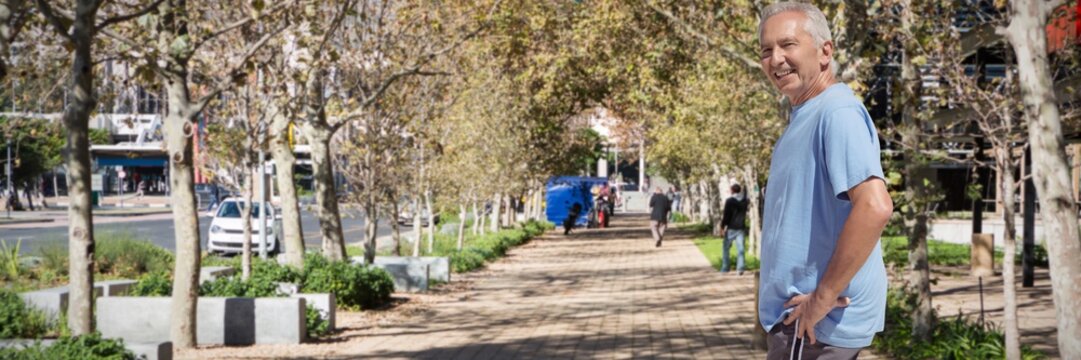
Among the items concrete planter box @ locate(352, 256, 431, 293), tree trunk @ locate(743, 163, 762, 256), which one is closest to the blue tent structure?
tree trunk @ locate(743, 163, 762, 256)

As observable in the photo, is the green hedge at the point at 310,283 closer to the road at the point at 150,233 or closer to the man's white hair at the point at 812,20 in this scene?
the man's white hair at the point at 812,20

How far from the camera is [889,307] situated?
48.4ft

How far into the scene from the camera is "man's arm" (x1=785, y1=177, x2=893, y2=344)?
2.85 metres

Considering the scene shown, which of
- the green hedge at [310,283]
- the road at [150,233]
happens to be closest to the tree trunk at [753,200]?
the road at [150,233]

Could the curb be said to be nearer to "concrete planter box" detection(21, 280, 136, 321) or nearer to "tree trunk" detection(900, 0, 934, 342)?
"concrete planter box" detection(21, 280, 136, 321)

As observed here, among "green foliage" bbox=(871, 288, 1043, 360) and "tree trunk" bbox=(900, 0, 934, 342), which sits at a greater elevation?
"tree trunk" bbox=(900, 0, 934, 342)

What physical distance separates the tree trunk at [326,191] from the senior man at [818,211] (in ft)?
54.5

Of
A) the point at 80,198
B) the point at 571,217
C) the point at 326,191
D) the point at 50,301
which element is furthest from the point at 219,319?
the point at 571,217

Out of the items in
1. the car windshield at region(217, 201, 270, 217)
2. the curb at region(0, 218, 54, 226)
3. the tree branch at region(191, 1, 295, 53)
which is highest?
the tree branch at region(191, 1, 295, 53)

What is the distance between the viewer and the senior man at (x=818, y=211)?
2879mm

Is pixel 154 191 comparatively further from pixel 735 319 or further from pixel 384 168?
pixel 735 319

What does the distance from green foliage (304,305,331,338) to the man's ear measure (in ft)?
39.3

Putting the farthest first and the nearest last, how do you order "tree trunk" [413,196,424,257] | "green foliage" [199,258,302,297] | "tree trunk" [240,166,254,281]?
1. "tree trunk" [413,196,424,257]
2. "tree trunk" [240,166,254,281]
3. "green foliage" [199,258,302,297]

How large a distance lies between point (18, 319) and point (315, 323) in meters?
3.21
